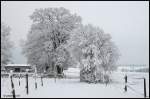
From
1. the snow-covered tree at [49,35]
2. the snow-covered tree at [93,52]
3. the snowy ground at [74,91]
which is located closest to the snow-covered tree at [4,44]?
the snowy ground at [74,91]

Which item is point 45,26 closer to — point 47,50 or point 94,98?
point 47,50

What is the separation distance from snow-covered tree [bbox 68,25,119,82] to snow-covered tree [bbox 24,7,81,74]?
1175 cm

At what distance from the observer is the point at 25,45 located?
2164 inches

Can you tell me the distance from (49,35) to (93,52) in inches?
652

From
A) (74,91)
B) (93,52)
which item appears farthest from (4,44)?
(74,91)

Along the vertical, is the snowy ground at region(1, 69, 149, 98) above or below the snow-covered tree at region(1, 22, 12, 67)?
below

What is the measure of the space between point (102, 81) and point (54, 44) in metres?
17.8

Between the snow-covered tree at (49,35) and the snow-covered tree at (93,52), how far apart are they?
1175 cm

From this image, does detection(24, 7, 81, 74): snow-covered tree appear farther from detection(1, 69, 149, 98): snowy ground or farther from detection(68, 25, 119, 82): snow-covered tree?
detection(1, 69, 149, 98): snowy ground

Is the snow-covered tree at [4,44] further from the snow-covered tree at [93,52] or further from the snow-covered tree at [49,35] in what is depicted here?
the snow-covered tree at [49,35]

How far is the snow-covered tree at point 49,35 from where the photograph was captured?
49.5 metres

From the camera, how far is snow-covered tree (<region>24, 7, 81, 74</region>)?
1949 inches

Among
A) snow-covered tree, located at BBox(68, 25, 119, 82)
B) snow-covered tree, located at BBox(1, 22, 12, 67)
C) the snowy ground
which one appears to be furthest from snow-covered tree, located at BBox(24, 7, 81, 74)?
the snowy ground

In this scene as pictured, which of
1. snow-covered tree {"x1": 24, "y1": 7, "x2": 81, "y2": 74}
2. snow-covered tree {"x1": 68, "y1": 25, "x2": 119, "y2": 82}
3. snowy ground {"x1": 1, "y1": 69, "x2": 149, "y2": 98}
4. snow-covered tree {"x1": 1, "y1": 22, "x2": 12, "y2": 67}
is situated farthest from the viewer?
snow-covered tree {"x1": 24, "y1": 7, "x2": 81, "y2": 74}
